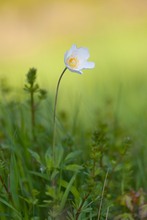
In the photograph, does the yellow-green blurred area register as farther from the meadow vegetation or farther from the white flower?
the white flower

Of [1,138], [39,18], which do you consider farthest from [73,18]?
[1,138]

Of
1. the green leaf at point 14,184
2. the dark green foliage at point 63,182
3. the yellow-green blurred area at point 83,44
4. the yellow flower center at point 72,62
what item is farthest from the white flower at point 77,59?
the yellow-green blurred area at point 83,44

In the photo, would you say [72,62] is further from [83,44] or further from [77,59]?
[83,44]

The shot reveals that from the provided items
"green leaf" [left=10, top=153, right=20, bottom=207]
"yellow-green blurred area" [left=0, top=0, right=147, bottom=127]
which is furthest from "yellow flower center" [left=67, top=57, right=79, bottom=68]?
"yellow-green blurred area" [left=0, top=0, right=147, bottom=127]

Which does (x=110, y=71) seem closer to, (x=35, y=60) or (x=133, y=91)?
(x=133, y=91)

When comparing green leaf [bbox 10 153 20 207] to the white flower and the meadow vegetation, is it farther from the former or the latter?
the white flower

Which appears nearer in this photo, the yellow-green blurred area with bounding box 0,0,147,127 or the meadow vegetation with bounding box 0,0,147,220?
the meadow vegetation with bounding box 0,0,147,220

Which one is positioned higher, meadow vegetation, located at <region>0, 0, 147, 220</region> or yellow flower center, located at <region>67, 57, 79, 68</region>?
yellow flower center, located at <region>67, 57, 79, 68</region>
